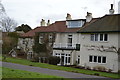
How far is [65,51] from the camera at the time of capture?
36000mm

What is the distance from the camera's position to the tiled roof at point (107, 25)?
29516mm

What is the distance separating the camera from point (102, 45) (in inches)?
1184

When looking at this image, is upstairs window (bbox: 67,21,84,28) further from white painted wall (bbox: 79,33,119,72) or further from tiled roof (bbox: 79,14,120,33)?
white painted wall (bbox: 79,33,119,72)

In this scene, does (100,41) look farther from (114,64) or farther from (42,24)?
(42,24)

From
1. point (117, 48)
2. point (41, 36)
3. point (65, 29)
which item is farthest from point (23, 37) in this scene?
point (117, 48)

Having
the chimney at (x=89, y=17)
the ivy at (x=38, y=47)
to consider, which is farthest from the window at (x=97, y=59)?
the ivy at (x=38, y=47)

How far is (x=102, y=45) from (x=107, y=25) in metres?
3.27

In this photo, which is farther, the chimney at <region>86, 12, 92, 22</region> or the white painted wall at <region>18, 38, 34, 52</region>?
the white painted wall at <region>18, 38, 34, 52</region>

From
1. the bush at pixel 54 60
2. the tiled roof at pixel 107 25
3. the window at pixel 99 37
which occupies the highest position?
the tiled roof at pixel 107 25

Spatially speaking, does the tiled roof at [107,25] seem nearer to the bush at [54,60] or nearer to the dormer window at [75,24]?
the dormer window at [75,24]

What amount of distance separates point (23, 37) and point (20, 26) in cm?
3157

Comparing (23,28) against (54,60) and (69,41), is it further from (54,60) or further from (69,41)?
(54,60)

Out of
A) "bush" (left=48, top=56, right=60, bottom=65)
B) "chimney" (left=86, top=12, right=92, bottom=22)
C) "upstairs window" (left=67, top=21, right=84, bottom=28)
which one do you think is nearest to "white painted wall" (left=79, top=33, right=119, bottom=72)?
"bush" (left=48, top=56, right=60, bottom=65)

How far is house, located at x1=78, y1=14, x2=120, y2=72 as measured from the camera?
28781mm
